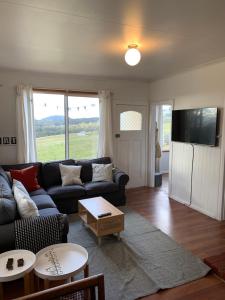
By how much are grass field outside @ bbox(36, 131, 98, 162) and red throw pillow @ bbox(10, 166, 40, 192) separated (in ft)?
2.52

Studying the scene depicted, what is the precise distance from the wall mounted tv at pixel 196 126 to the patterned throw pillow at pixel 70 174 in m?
2.02

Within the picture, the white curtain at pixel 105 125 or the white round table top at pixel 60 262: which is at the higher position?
the white curtain at pixel 105 125

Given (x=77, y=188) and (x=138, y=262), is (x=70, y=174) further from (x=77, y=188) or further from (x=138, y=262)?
(x=138, y=262)

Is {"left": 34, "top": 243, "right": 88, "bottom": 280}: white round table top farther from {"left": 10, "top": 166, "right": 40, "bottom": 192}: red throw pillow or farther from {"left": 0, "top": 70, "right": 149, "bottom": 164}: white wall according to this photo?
{"left": 0, "top": 70, "right": 149, "bottom": 164}: white wall

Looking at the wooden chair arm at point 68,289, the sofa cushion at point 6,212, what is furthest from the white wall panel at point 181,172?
the wooden chair arm at point 68,289

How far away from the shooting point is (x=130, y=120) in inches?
210

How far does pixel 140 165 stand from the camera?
5.55 m

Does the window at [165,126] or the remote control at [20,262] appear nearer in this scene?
the remote control at [20,262]

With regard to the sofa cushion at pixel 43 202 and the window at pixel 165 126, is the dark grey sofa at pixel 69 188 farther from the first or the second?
the window at pixel 165 126

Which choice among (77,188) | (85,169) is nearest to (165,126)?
(85,169)

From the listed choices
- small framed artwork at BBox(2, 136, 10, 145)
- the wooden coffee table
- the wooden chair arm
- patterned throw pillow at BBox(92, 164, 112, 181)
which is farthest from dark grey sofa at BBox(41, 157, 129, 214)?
the wooden chair arm

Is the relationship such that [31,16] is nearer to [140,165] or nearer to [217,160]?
[217,160]

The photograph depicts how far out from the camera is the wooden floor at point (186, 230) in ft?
6.98

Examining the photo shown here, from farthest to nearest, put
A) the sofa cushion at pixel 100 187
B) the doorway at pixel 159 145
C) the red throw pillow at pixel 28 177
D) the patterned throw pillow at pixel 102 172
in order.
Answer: the doorway at pixel 159 145
the patterned throw pillow at pixel 102 172
the sofa cushion at pixel 100 187
the red throw pillow at pixel 28 177
